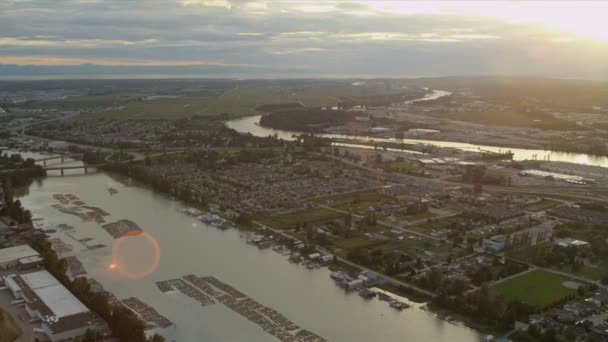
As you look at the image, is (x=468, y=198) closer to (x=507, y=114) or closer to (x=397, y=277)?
(x=397, y=277)

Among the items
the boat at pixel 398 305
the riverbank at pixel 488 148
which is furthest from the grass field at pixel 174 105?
the boat at pixel 398 305

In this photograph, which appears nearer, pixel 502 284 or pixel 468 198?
pixel 502 284

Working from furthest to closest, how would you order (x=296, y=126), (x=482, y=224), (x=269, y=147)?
(x=296, y=126)
(x=269, y=147)
(x=482, y=224)

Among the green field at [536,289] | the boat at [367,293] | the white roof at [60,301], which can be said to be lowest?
the boat at [367,293]

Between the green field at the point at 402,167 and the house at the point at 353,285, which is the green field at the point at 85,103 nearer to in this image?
the green field at the point at 402,167

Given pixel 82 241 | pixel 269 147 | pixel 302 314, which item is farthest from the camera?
pixel 269 147

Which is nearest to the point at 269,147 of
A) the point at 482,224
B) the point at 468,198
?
the point at 468,198

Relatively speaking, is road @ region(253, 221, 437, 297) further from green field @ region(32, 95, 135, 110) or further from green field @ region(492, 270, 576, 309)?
green field @ region(32, 95, 135, 110)
